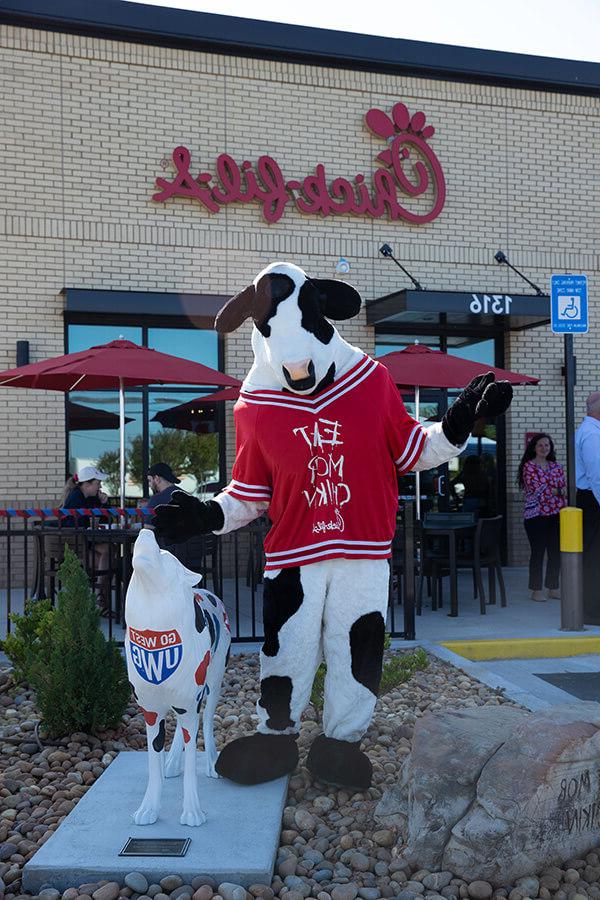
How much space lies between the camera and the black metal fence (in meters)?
6.59

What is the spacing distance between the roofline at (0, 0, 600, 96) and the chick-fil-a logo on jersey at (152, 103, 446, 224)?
0.78 meters

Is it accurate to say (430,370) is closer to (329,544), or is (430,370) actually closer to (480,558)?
(480,558)

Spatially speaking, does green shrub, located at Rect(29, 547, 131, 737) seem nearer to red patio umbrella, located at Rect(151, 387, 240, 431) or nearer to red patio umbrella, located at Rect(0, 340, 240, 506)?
red patio umbrella, located at Rect(0, 340, 240, 506)

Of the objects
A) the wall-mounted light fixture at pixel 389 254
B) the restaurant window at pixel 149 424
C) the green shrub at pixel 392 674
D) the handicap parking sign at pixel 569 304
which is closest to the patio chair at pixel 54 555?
the restaurant window at pixel 149 424

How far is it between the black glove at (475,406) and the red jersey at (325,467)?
0.18 meters

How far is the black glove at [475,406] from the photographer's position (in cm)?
344

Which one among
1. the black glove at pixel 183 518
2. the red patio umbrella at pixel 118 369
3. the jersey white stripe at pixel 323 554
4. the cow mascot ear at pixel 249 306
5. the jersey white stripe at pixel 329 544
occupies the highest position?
the red patio umbrella at pixel 118 369

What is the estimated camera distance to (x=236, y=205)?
37.3 ft

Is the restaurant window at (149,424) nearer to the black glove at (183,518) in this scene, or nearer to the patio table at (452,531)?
the patio table at (452,531)

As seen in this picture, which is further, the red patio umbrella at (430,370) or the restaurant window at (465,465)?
the restaurant window at (465,465)

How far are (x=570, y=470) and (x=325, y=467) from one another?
446 centimetres

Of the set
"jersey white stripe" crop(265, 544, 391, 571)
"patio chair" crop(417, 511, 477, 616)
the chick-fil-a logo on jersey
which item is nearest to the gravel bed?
"jersey white stripe" crop(265, 544, 391, 571)

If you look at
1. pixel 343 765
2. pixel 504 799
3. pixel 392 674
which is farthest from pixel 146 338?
pixel 504 799

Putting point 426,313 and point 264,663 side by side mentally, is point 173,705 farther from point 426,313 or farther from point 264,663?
point 426,313
